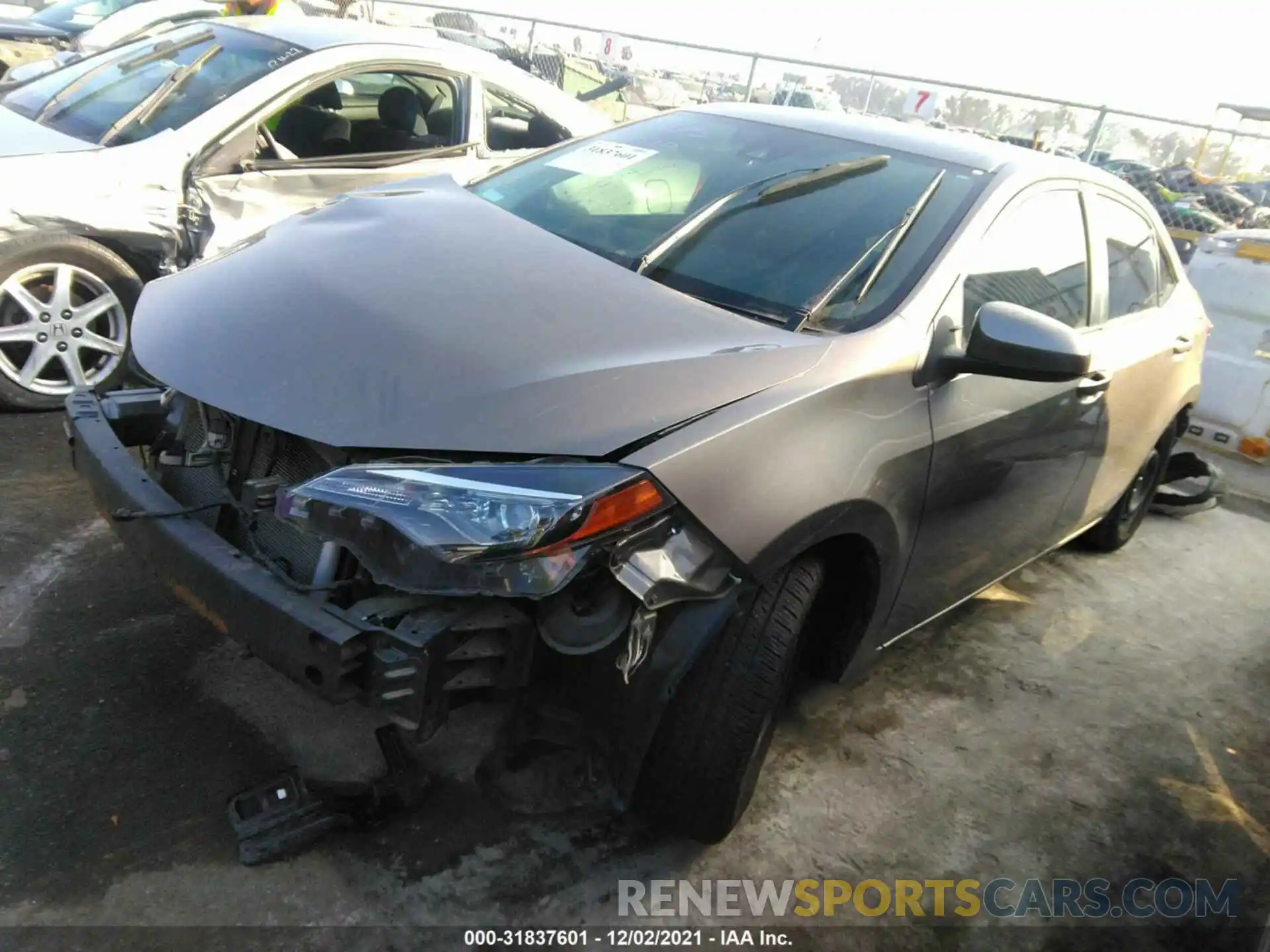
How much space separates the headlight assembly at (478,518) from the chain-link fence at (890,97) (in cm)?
1066

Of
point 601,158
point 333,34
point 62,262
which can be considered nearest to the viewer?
point 601,158

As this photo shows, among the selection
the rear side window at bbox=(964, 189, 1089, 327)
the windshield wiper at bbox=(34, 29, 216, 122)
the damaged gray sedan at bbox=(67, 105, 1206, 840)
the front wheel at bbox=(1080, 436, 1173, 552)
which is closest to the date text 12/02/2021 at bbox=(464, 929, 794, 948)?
the damaged gray sedan at bbox=(67, 105, 1206, 840)

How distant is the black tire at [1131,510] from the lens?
4.68m

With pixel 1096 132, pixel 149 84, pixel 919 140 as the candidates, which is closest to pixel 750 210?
pixel 919 140

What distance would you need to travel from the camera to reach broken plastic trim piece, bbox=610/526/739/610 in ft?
6.44

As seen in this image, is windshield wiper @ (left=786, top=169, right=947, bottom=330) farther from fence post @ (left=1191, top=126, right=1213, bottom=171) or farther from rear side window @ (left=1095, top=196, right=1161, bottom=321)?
fence post @ (left=1191, top=126, right=1213, bottom=171)

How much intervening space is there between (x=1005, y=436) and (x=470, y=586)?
174cm

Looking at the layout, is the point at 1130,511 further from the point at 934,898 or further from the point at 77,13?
the point at 77,13

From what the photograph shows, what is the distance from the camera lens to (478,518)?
191cm

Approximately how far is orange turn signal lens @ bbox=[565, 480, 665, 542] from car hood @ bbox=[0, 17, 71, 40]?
9714mm

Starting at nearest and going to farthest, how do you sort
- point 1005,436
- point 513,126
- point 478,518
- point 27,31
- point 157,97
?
point 478,518 < point 1005,436 < point 157,97 < point 513,126 < point 27,31

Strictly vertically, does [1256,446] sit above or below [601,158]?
below

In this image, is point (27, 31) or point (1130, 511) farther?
point (27, 31)

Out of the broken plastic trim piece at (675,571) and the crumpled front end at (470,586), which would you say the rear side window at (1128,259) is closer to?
the broken plastic trim piece at (675,571)
